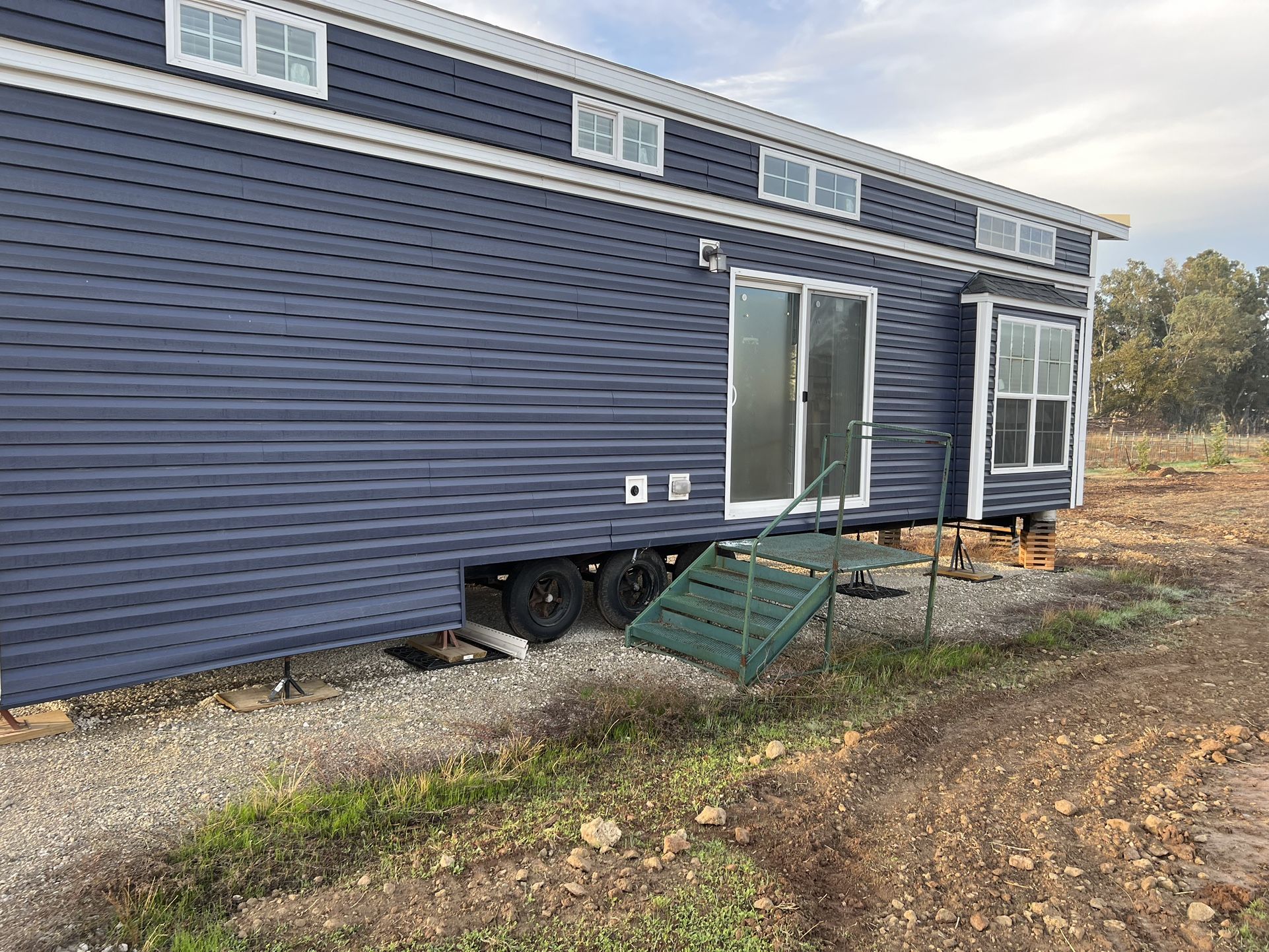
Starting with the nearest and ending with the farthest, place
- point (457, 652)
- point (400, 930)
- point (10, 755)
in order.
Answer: point (400, 930), point (10, 755), point (457, 652)

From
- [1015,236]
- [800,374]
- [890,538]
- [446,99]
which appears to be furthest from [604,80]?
[890,538]

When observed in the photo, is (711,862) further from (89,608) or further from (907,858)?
(89,608)

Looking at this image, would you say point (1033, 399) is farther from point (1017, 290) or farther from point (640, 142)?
point (640, 142)

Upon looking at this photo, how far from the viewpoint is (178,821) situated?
10.8 feet

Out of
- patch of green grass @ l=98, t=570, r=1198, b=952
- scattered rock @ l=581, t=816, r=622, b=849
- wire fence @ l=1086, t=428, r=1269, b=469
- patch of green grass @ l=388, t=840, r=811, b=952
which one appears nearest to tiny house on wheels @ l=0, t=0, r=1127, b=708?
patch of green grass @ l=98, t=570, r=1198, b=952

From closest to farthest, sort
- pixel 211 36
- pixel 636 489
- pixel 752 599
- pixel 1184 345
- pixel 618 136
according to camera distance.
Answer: pixel 211 36 < pixel 752 599 < pixel 618 136 < pixel 636 489 < pixel 1184 345

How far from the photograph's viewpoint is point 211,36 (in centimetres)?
428

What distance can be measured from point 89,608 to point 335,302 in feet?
6.72

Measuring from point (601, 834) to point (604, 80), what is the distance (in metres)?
4.80

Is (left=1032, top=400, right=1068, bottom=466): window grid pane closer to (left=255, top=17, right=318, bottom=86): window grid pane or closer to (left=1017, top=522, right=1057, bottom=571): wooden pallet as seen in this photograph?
(left=1017, top=522, right=1057, bottom=571): wooden pallet

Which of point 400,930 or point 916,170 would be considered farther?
point 916,170

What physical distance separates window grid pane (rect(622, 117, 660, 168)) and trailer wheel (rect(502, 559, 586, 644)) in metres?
2.99

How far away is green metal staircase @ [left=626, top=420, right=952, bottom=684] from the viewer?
5.17 meters

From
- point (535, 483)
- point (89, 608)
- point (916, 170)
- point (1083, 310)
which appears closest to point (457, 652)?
point (535, 483)
